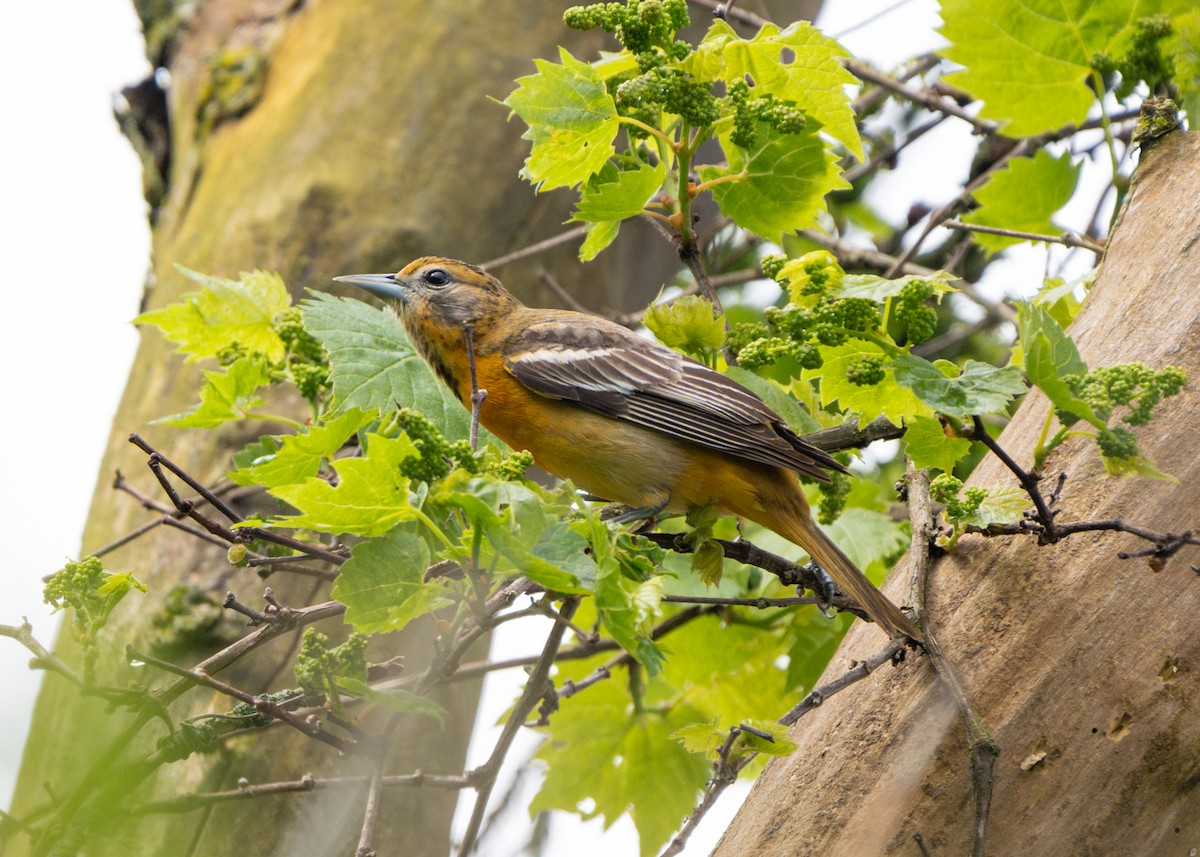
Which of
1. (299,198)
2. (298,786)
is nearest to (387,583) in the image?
(298,786)

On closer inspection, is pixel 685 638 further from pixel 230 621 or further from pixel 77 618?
pixel 77 618

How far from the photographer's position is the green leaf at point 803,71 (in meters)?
2.86

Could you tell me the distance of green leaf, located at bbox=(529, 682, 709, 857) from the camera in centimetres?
410

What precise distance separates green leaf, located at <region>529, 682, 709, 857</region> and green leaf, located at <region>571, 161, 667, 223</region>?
6.21ft

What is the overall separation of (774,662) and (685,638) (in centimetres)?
37

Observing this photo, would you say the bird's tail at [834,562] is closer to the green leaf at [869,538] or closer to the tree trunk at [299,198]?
the green leaf at [869,538]

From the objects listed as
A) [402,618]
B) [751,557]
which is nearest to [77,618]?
[402,618]

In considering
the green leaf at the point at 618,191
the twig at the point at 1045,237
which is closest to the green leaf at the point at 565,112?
the green leaf at the point at 618,191

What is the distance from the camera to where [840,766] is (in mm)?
2451

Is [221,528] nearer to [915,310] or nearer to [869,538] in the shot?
[915,310]

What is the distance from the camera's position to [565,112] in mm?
2859

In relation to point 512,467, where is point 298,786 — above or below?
below

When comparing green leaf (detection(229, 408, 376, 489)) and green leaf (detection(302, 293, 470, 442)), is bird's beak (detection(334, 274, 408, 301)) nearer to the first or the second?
green leaf (detection(302, 293, 470, 442))

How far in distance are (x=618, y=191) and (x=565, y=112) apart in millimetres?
270
